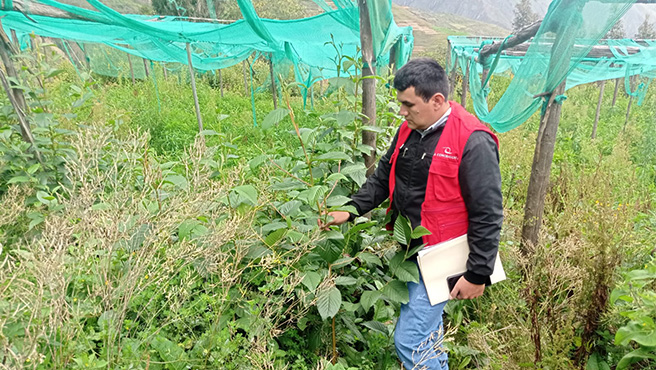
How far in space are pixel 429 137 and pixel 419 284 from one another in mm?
684

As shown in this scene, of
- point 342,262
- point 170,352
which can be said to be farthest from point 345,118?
Result: point 170,352

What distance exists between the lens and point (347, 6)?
276 cm

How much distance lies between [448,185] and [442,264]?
14.0 inches

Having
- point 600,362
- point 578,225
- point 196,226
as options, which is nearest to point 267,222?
point 196,226

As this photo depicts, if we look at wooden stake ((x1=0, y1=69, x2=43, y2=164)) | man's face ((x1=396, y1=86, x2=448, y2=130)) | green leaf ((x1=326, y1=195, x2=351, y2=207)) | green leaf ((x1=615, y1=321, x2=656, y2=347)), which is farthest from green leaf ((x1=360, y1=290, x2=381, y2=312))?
wooden stake ((x1=0, y1=69, x2=43, y2=164))

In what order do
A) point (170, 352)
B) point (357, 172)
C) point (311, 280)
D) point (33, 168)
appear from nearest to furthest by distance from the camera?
point (170, 352), point (311, 280), point (357, 172), point (33, 168)

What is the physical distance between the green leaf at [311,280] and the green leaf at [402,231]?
1.28 feet

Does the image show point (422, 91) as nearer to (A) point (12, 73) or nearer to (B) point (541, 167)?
(B) point (541, 167)

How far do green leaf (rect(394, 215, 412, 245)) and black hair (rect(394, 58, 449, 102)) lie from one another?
0.53 metres

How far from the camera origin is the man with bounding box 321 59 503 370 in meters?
1.46

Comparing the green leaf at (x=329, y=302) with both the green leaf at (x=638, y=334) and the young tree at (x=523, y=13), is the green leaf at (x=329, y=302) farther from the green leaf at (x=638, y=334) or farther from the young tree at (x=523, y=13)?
the young tree at (x=523, y=13)

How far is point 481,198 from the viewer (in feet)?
4.73

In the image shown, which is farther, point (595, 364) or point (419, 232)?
point (595, 364)

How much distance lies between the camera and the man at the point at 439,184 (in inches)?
57.3
